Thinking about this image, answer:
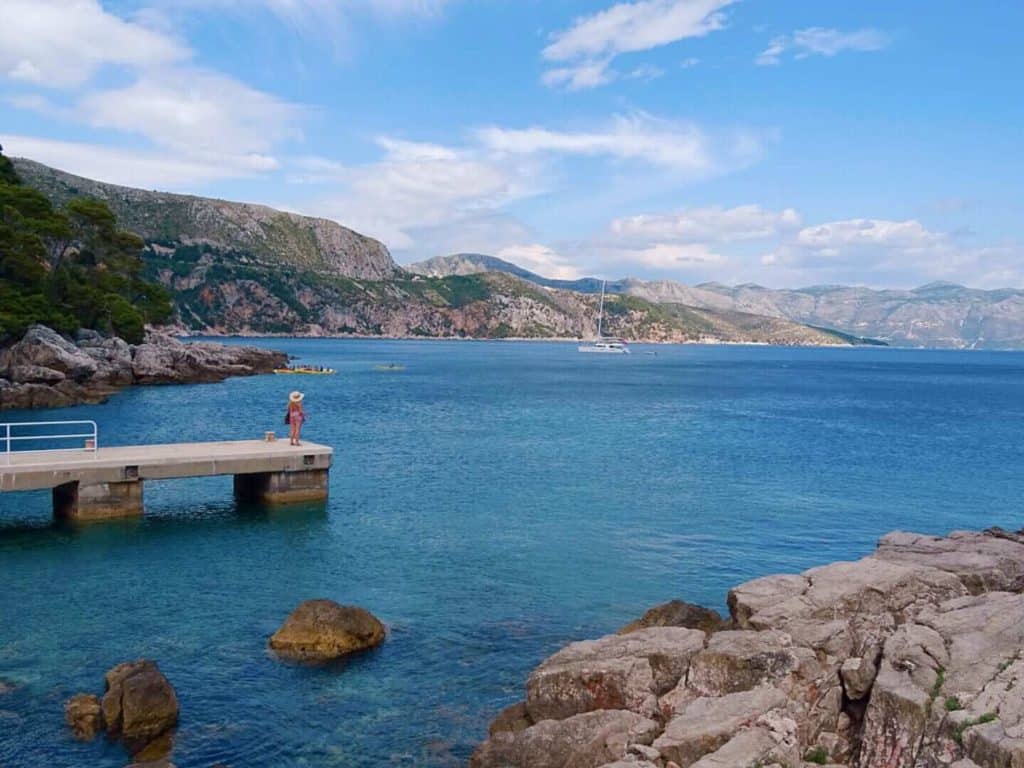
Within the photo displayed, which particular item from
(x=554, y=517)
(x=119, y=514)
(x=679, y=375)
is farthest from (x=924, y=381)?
(x=119, y=514)

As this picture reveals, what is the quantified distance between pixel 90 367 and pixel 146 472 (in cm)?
4672

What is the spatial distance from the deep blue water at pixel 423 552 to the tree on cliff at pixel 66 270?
51.8 ft

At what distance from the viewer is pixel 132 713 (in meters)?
15.5

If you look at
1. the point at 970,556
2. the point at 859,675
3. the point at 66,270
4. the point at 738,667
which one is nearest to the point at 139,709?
the point at 738,667

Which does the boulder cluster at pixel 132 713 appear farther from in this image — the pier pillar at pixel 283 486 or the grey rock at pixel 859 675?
the pier pillar at pixel 283 486

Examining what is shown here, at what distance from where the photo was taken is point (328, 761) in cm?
1505

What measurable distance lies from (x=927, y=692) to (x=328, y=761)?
9602 millimetres

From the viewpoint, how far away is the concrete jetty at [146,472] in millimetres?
29938

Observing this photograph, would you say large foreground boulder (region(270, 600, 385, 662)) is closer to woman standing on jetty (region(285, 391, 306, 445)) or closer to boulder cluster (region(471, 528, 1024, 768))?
boulder cluster (region(471, 528, 1024, 768))

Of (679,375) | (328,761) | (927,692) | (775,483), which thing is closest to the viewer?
(927,692)

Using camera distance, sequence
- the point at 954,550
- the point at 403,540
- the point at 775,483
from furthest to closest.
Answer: the point at 775,483 < the point at 403,540 < the point at 954,550

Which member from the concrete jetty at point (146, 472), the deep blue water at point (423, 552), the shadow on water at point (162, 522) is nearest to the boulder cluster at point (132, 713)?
the deep blue water at point (423, 552)

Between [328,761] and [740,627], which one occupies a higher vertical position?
[740,627]

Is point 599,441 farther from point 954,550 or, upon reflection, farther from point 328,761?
point 328,761
